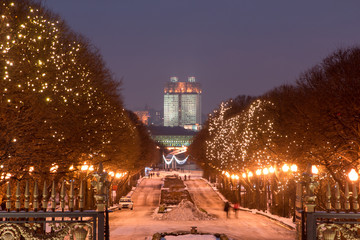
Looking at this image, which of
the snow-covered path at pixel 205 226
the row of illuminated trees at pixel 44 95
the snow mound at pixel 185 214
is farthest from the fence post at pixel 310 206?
the snow mound at pixel 185 214

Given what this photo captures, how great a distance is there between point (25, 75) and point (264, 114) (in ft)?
122

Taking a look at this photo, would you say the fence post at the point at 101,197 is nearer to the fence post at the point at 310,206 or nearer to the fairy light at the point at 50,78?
the fence post at the point at 310,206

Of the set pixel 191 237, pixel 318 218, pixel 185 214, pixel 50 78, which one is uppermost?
pixel 50 78

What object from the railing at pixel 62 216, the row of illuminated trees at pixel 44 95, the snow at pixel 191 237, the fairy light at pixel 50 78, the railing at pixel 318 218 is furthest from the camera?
the snow at pixel 191 237

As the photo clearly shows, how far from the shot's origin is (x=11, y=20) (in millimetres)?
28531

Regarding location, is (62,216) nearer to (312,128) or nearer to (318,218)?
(318,218)

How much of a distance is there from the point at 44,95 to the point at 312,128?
17.1 metres

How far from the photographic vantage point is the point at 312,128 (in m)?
37.5

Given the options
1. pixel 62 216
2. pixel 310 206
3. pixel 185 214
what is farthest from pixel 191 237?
pixel 62 216

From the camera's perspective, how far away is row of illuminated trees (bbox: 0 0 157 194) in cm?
2483

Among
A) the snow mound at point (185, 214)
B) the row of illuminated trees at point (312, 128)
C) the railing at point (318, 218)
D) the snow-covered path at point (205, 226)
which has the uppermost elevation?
the row of illuminated trees at point (312, 128)

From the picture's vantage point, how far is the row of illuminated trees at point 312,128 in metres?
34.7

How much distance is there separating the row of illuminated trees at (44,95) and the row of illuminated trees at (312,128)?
13639 mm

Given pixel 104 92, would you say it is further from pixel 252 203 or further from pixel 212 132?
pixel 212 132
